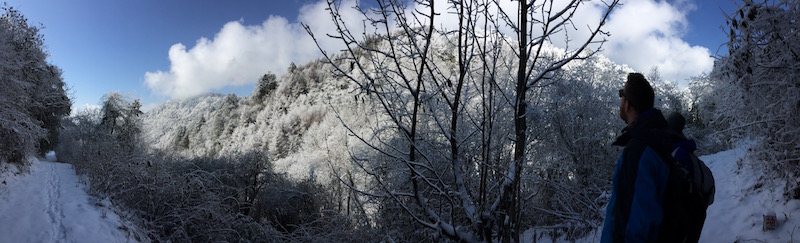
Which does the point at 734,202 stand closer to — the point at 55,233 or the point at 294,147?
the point at 55,233

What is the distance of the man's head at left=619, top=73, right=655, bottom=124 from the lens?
2.03m

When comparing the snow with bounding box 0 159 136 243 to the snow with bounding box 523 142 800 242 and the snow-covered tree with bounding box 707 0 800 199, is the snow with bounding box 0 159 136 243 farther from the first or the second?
the snow-covered tree with bounding box 707 0 800 199

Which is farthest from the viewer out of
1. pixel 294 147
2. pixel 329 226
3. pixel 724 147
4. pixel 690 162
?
pixel 294 147

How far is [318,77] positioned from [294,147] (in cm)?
2760

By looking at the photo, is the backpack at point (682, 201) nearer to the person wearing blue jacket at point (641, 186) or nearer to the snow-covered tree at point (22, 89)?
the person wearing blue jacket at point (641, 186)

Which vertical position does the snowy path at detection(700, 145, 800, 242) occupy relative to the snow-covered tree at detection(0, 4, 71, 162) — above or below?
below

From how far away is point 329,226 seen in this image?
13.2m

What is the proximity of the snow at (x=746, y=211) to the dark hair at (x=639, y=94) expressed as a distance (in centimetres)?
422

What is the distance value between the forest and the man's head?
0.25m

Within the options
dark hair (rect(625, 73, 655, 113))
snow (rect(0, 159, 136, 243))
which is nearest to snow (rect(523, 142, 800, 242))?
dark hair (rect(625, 73, 655, 113))

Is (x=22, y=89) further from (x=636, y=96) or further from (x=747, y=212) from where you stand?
(x=747, y=212)

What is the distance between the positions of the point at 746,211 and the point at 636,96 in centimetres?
798

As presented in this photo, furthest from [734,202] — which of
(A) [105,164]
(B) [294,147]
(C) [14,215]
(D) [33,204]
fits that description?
(B) [294,147]

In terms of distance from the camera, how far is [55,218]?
8.87 meters
